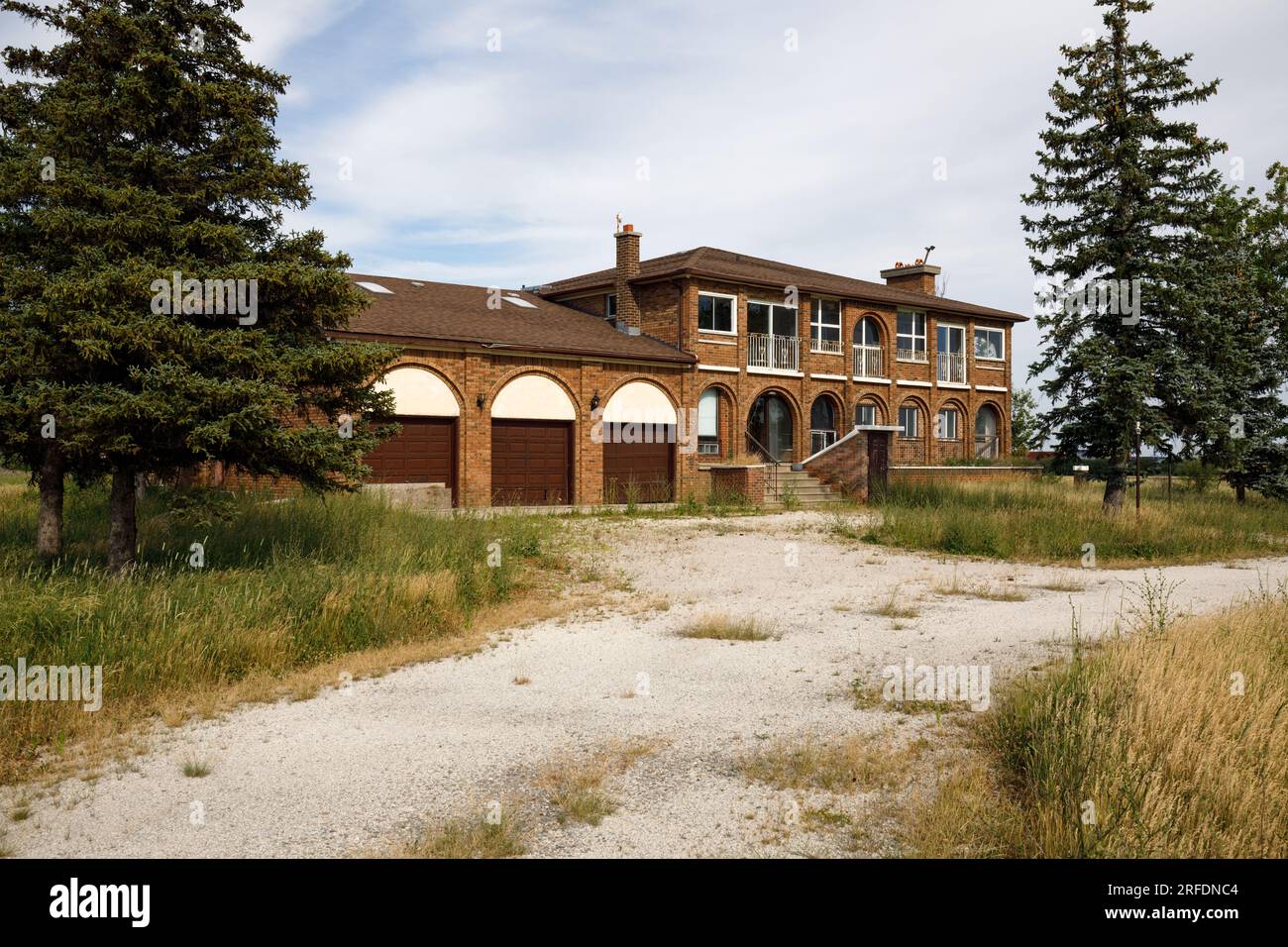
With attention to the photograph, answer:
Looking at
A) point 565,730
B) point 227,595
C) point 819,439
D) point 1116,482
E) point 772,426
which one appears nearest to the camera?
point 565,730

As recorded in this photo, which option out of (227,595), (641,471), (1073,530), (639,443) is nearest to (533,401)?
(639,443)

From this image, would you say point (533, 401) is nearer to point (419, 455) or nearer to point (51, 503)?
point (419, 455)

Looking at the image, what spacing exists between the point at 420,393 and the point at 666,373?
26.8ft

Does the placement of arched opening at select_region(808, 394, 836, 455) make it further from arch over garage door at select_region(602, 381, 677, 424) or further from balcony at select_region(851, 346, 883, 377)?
arch over garage door at select_region(602, 381, 677, 424)

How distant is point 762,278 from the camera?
2977 cm

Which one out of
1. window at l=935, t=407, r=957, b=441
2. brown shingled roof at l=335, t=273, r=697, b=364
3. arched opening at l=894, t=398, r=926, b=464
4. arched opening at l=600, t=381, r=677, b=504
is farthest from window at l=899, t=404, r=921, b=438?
arched opening at l=600, t=381, r=677, b=504

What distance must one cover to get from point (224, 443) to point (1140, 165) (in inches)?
768

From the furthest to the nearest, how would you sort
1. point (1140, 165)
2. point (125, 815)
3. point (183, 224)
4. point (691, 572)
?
point (1140, 165)
point (691, 572)
point (183, 224)
point (125, 815)

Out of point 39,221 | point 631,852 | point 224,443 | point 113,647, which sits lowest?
point 631,852

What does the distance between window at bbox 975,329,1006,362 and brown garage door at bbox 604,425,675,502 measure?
57.7 ft

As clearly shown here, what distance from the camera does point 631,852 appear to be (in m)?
4.55
